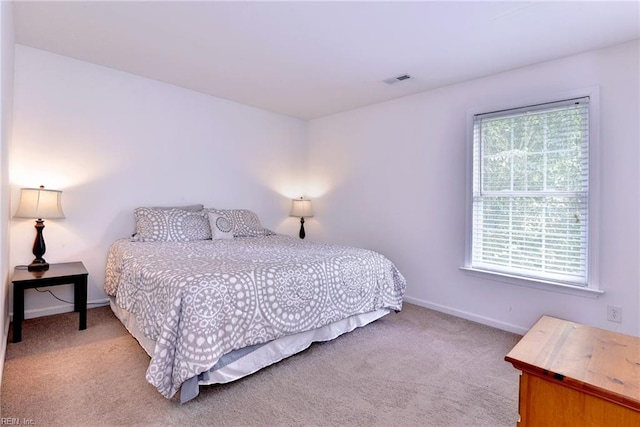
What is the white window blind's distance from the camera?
2.53 m

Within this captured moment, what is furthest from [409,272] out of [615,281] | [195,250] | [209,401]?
[209,401]

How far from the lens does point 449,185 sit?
10.8 feet

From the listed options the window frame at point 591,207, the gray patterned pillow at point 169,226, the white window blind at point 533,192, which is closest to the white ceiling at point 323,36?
the window frame at point 591,207

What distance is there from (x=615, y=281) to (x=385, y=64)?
2459mm

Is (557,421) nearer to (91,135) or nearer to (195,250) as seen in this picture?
(195,250)

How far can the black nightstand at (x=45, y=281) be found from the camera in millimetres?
2303

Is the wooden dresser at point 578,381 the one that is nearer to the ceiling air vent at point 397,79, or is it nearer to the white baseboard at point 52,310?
the ceiling air vent at point 397,79

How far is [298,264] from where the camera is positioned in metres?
2.24

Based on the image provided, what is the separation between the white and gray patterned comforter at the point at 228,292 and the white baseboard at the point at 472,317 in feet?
2.20

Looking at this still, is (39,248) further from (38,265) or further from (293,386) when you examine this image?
(293,386)

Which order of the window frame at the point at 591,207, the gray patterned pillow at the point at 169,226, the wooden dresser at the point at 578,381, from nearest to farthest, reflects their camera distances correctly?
the wooden dresser at the point at 578,381, the window frame at the point at 591,207, the gray patterned pillow at the point at 169,226

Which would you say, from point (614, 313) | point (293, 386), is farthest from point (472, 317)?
point (293, 386)

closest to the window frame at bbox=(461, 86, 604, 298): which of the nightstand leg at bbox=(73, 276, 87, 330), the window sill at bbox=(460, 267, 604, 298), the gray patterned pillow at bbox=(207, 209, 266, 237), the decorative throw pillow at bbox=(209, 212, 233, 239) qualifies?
the window sill at bbox=(460, 267, 604, 298)

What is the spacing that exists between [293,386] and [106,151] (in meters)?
2.84
